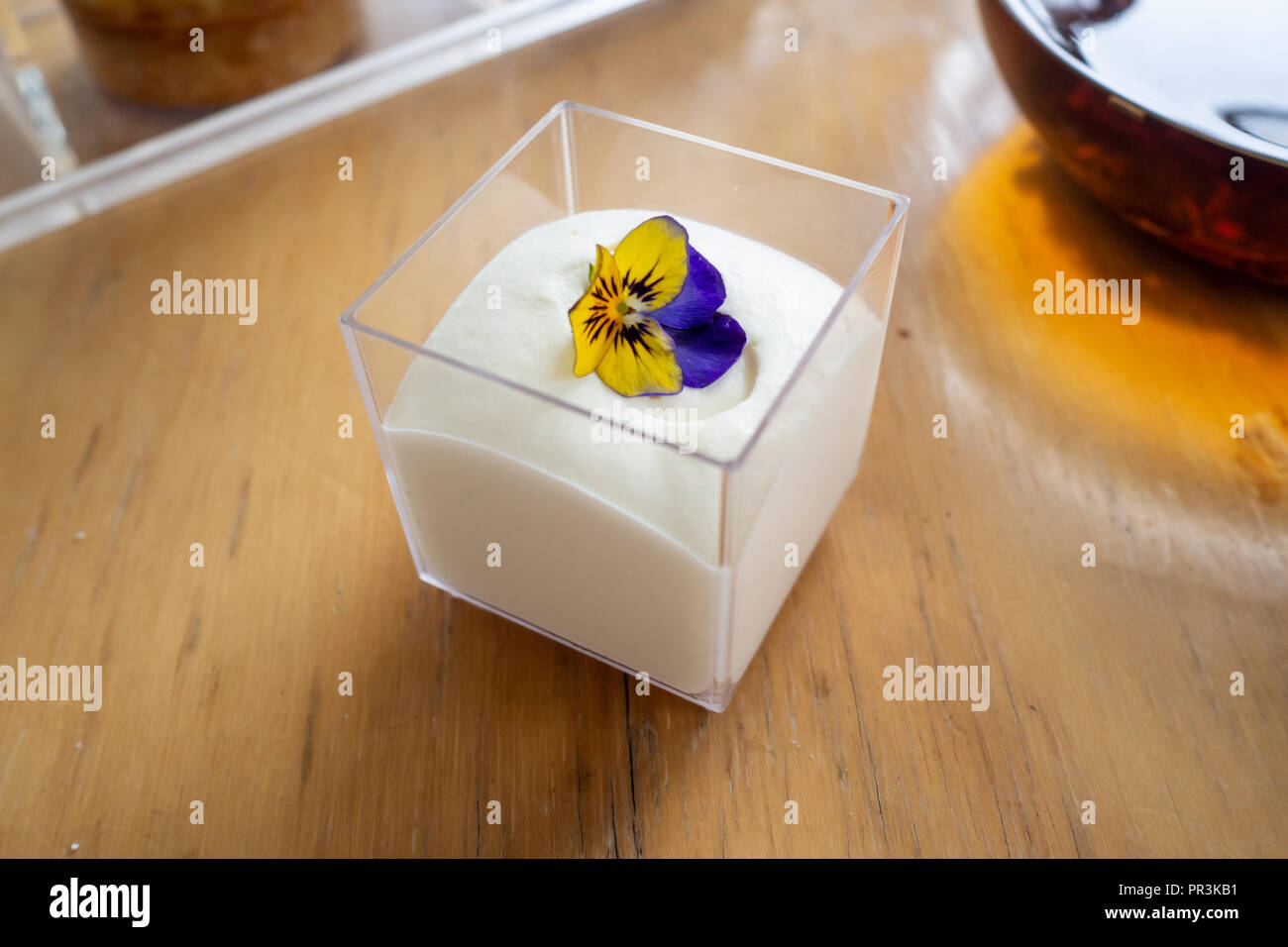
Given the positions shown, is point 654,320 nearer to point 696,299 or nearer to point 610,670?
point 696,299

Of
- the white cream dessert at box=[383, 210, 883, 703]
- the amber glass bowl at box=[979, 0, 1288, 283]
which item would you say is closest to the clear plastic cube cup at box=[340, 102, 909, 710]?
the white cream dessert at box=[383, 210, 883, 703]

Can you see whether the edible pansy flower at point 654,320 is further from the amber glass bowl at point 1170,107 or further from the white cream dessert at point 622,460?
the amber glass bowl at point 1170,107

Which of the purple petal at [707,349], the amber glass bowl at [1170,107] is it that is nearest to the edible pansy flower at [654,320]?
the purple petal at [707,349]

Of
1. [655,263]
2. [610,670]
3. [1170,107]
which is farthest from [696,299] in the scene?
[1170,107]

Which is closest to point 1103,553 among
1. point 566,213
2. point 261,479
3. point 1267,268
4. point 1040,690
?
point 1040,690

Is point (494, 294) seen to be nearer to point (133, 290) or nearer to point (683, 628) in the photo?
point (683, 628)
